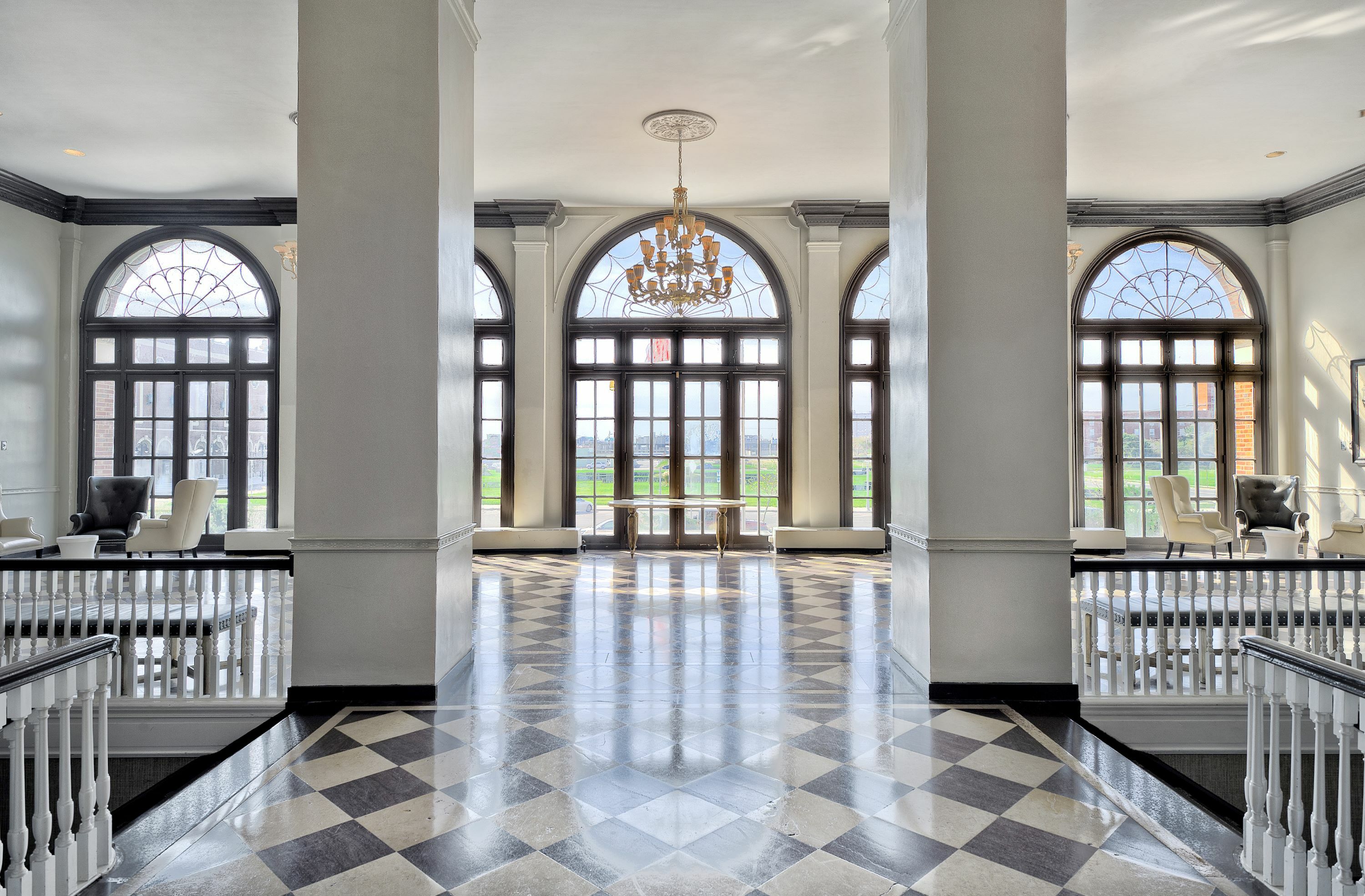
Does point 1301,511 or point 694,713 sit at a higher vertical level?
point 1301,511

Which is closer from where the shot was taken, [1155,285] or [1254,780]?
[1254,780]

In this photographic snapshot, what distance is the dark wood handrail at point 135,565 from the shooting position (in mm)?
3977

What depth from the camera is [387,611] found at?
3.96m

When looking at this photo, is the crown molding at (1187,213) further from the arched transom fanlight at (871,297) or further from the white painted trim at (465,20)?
the white painted trim at (465,20)

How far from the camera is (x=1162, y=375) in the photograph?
31.1 feet

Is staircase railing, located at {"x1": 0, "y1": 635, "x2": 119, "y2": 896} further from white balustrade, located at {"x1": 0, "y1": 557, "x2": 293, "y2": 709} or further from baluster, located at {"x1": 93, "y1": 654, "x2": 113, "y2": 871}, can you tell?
white balustrade, located at {"x1": 0, "y1": 557, "x2": 293, "y2": 709}

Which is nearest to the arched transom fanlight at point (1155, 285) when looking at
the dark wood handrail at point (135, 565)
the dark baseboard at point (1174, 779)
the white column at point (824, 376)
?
the white column at point (824, 376)

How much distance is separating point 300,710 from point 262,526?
21.0 feet

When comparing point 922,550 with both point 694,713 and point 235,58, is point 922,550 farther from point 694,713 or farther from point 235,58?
point 235,58

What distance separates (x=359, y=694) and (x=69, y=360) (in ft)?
26.5

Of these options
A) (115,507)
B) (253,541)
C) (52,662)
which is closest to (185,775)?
(52,662)

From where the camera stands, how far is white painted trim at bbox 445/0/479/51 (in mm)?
4246

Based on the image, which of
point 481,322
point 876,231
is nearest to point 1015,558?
point 876,231

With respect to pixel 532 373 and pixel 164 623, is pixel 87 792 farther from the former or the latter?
pixel 532 373
